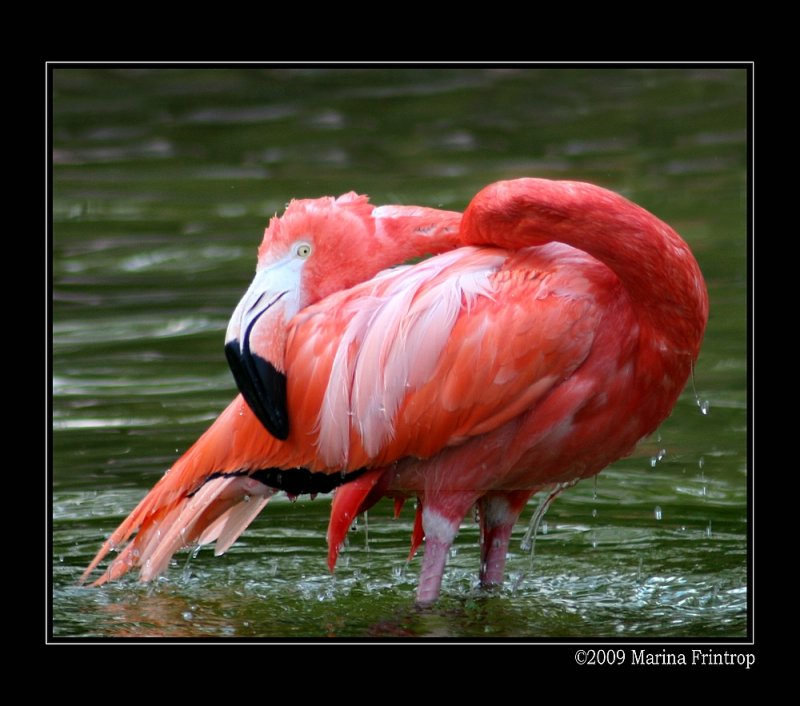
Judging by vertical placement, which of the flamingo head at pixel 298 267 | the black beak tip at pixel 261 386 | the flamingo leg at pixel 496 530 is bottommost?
the flamingo leg at pixel 496 530

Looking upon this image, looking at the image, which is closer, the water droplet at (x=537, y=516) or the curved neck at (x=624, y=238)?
the curved neck at (x=624, y=238)

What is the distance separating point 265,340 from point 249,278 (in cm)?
320

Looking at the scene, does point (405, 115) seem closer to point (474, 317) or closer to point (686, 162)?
point (686, 162)

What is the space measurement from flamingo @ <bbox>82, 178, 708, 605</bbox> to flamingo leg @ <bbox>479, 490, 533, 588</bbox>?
0.28 meters

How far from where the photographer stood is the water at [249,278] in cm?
438

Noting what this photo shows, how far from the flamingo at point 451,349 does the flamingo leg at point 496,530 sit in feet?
0.92

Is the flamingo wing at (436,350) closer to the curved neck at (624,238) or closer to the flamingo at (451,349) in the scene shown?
the flamingo at (451,349)

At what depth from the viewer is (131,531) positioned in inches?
172

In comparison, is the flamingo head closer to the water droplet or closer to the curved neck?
the curved neck

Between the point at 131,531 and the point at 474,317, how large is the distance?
46.6 inches

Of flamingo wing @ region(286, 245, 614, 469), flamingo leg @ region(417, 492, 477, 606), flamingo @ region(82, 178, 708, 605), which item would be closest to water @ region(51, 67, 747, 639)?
flamingo leg @ region(417, 492, 477, 606)

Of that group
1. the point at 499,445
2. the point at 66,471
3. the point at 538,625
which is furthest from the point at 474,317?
the point at 66,471

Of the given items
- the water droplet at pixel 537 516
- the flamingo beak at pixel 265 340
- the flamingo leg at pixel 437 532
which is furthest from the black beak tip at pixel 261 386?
the water droplet at pixel 537 516

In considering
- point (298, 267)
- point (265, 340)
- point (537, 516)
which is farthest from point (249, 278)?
point (265, 340)
